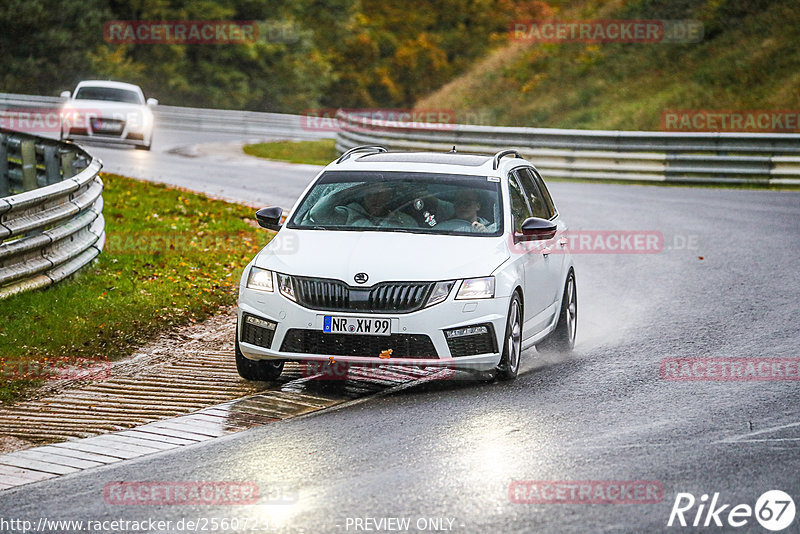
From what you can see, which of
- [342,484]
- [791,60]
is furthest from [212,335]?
[791,60]

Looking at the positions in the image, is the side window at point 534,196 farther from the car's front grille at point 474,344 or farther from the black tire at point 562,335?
the car's front grille at point 474,344

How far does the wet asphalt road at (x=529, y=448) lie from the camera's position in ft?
18.9

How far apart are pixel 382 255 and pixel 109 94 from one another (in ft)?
82.9

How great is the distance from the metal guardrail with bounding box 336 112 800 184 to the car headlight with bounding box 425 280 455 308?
18.5m

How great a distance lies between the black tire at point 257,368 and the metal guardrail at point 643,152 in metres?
18.6

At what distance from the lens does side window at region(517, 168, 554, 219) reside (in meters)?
10.4

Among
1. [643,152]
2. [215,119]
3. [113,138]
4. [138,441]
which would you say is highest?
[138,441]

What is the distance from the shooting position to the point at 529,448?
22.6ft

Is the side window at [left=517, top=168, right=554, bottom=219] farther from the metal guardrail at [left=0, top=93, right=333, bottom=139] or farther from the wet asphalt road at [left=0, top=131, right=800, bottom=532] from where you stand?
the metal guardrail at [left=0, top=93, right=333, bottom=139]

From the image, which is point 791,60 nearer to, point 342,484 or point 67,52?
point 342,484

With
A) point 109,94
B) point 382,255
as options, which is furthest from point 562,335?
point 109,94

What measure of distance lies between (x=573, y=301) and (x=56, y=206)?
506 centimetres

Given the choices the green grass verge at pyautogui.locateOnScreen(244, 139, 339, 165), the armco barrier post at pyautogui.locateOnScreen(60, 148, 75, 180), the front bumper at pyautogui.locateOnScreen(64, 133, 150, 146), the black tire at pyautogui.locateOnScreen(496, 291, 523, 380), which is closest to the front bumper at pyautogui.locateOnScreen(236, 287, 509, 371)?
the black tire at pyautogui.locateOnScreen(496, 291, 523, 380)

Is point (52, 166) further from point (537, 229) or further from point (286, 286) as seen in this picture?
point (537, 229)
